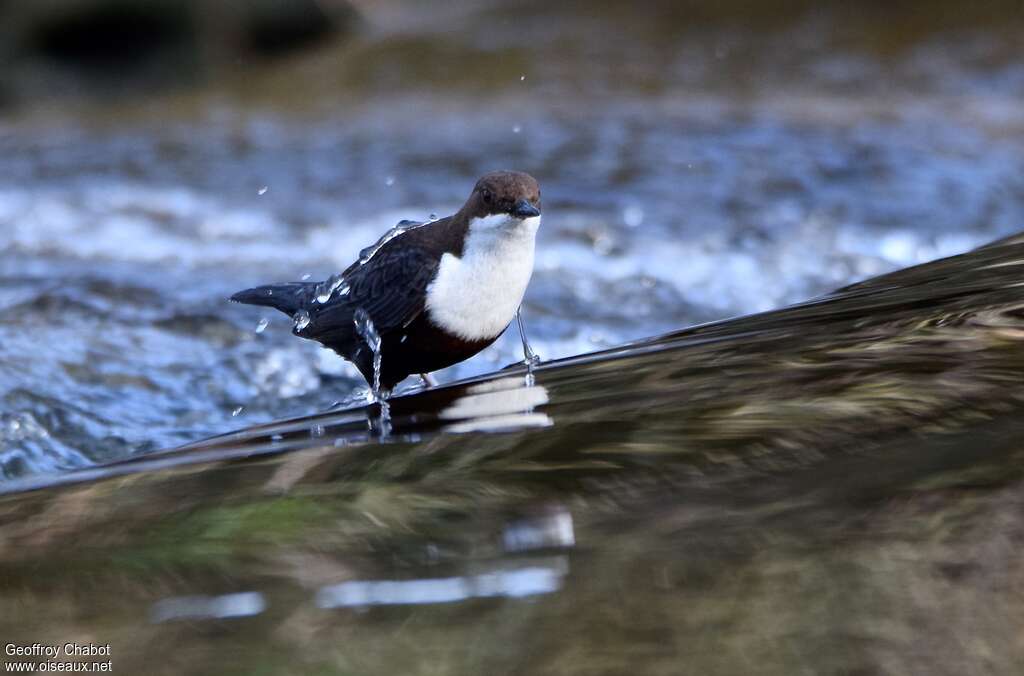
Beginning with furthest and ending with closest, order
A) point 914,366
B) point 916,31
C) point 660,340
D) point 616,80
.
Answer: point 916,31 → point 616,80 → point 660,340 → point 914,366

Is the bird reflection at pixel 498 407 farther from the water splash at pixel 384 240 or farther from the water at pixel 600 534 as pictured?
the water splash at pixel 384 240

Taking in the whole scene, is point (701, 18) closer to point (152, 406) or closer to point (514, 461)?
point (152, 406)

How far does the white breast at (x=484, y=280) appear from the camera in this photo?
11.0 ft

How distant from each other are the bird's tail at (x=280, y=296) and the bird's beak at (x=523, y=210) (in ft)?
3.01

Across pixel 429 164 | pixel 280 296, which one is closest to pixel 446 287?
pixel 280 296

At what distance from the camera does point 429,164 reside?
334 inches

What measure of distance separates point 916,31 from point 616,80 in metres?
3.12

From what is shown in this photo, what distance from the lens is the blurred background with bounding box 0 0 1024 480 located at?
192 inches

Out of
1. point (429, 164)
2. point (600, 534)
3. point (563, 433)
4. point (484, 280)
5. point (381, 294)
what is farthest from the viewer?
point (429, 164)

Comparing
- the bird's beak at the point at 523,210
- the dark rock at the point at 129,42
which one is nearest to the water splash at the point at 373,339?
the bird's beak at the point at 523,210

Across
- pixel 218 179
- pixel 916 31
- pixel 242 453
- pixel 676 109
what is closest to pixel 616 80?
pixel 676 109

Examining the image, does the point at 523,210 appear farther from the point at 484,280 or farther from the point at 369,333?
the point at 369,333

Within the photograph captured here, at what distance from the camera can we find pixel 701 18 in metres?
13.3

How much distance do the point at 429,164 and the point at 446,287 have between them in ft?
17.1
